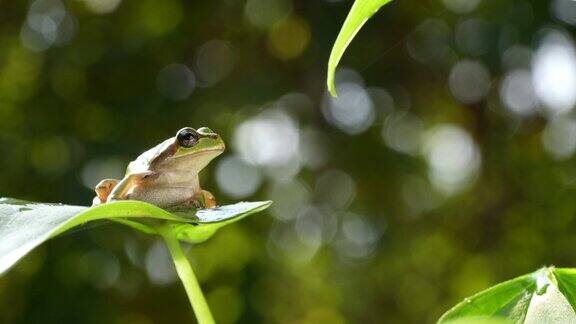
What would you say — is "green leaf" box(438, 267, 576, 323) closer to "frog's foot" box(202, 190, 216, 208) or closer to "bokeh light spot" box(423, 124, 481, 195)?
"frog's foot" box(202, 190, 216, 208)

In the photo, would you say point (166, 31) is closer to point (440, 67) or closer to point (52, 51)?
point (52, 51)

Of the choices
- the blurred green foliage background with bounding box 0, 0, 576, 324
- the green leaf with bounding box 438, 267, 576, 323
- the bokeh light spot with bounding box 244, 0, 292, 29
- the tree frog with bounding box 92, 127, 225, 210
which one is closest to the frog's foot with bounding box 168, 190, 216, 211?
the tree frog with bounding box 92, 127, 225, 210

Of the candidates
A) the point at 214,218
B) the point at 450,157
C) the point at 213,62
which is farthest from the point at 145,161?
the point at 450,157

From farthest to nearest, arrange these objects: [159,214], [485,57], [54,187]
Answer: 1. [485,57]
2. [54,187]
3. [159,214]

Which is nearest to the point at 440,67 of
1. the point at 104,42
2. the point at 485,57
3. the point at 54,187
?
the point at 485,57

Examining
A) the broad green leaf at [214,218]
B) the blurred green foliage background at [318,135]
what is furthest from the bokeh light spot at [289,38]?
the broad green leaf at [214,218]

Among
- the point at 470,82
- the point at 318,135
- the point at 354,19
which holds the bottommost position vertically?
the point at 318,135

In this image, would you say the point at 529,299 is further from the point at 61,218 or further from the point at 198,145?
the point at 198,145
